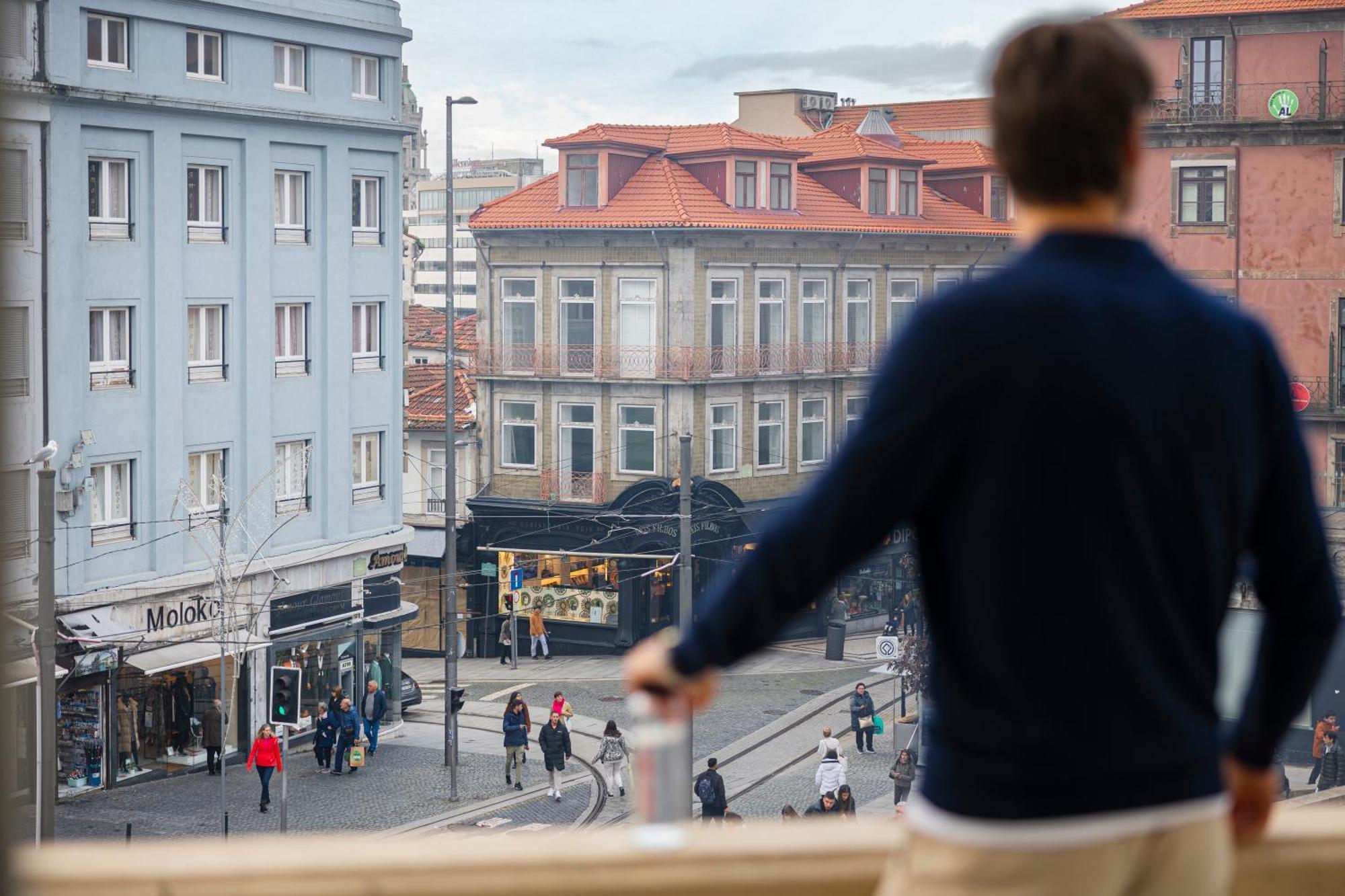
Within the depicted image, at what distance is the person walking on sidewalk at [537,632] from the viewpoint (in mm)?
38500

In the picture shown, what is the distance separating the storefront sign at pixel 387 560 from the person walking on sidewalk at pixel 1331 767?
1715cm

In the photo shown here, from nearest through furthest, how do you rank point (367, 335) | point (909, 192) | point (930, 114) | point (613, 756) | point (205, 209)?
point (613, 756)
point (205, 209)
point (367, 335)
point (909, 192)
point (930, 114)

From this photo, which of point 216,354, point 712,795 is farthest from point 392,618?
point 712,795

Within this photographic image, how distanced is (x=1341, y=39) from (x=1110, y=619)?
35430 millimetres

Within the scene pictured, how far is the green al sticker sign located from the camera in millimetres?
33656

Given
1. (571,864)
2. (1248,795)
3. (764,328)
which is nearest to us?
(1248,795)

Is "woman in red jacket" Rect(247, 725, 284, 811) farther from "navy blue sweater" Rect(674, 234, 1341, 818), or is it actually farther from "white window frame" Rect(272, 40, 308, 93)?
"navy blue sweater" Rect(674, 234, 1341, 818)

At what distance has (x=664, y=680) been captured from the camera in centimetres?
185

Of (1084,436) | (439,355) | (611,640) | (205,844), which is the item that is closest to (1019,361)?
(1084,436)

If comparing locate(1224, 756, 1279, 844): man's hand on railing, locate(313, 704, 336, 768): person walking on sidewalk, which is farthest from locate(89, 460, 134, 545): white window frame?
locate(1224, 756, 1279, 844): man's hand on railing

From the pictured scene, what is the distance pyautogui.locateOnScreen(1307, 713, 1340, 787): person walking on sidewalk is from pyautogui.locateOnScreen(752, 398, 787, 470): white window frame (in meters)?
18.5

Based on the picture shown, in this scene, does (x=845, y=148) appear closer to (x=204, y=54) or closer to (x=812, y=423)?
(x=812, y=423)

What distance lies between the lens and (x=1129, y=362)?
1769 mm

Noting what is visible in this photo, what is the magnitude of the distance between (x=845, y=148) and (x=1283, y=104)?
523 inches
